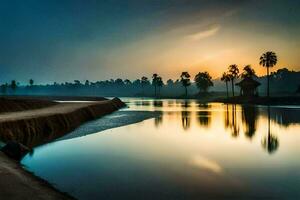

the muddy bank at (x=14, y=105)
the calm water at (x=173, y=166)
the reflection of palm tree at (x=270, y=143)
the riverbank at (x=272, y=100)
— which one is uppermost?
the muddy bank at (x=14, y=105)

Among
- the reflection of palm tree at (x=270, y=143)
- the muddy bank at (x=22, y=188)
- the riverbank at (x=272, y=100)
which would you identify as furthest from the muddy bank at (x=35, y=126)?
the riverbank at (x=272, y=100)

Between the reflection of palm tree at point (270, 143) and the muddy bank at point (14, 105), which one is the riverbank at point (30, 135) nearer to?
the muddy bank at point (14, 105)

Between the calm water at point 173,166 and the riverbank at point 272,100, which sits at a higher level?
the riverbank at point 272,100

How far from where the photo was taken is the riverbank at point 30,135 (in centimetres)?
1500

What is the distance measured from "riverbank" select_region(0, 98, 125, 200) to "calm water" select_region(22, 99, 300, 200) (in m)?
1.65

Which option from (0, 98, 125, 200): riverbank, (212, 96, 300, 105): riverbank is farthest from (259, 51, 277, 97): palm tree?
(0, 98, 125, 200): riverbank

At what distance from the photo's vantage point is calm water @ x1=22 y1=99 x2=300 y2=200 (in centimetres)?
1705

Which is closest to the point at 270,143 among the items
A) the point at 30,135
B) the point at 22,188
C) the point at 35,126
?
the point at 30,135

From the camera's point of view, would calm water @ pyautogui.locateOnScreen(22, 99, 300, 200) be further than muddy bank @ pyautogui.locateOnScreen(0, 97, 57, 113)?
No

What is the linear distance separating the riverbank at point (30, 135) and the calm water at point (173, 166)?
65.1 inches

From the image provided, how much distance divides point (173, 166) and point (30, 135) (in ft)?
63.9

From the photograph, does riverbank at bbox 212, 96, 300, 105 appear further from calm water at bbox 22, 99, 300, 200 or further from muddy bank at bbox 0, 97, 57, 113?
muddy bank at bbox 0, 97, 57, 113

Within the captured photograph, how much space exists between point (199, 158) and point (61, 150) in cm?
1268

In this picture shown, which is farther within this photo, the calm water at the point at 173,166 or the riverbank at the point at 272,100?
the riverbank at the point at 272,100
